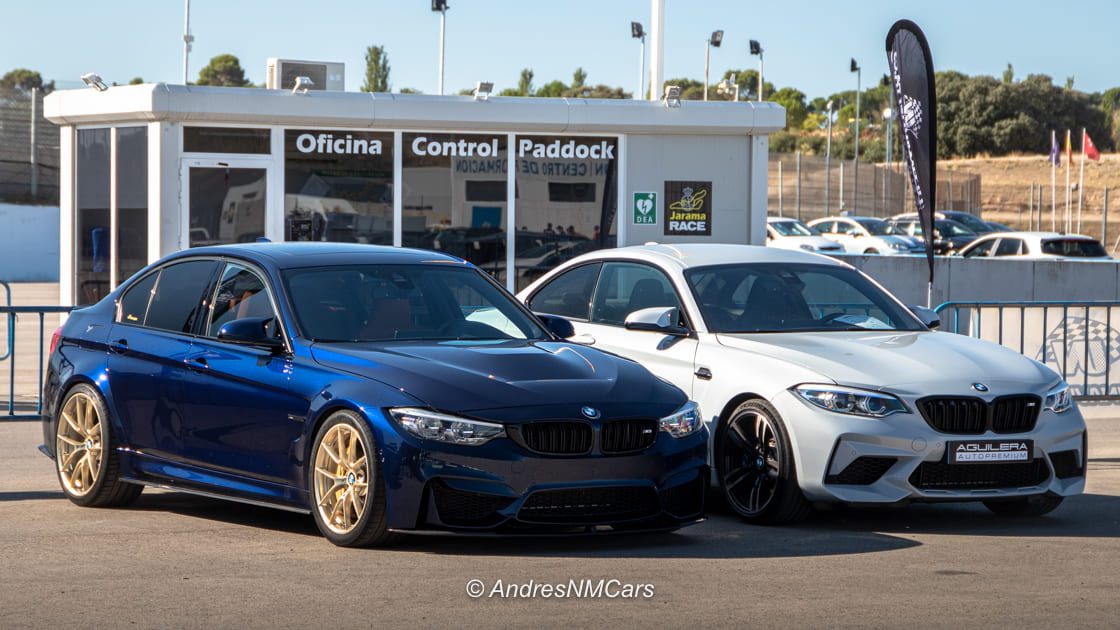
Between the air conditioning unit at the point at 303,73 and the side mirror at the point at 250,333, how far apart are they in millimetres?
11311

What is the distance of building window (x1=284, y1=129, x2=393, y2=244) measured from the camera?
1845 cm

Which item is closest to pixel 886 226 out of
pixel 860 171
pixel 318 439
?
pixel 860 171

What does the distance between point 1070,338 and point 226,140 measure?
9.69m

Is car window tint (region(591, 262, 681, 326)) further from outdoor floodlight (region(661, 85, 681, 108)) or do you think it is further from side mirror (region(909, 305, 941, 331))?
outdoor floodlight (region(661, 85, 681, 108))

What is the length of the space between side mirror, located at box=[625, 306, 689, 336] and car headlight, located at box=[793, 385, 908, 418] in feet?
4.10

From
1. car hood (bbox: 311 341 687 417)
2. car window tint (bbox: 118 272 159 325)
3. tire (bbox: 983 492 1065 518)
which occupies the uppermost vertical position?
car window tint (bbox: 118 272 159 325)

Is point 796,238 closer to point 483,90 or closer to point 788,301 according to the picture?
point 483,90

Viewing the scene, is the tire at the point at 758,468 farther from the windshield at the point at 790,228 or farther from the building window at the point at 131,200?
the windshield at the point at 790,228

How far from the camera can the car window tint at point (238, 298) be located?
26.9ft

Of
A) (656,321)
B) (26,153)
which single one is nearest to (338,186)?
(656,321)

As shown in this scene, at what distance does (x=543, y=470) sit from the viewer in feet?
23.1

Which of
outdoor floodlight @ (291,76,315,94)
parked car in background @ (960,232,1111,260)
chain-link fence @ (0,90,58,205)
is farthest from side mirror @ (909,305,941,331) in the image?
chain-link fence @ (0,90,58,205)

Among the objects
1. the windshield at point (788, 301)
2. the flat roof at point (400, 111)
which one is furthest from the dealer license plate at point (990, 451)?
the flat roof at point (400, 111)

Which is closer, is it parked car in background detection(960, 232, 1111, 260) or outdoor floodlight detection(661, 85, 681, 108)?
outdoor floodlight detection(661, 85, 681, 108)
